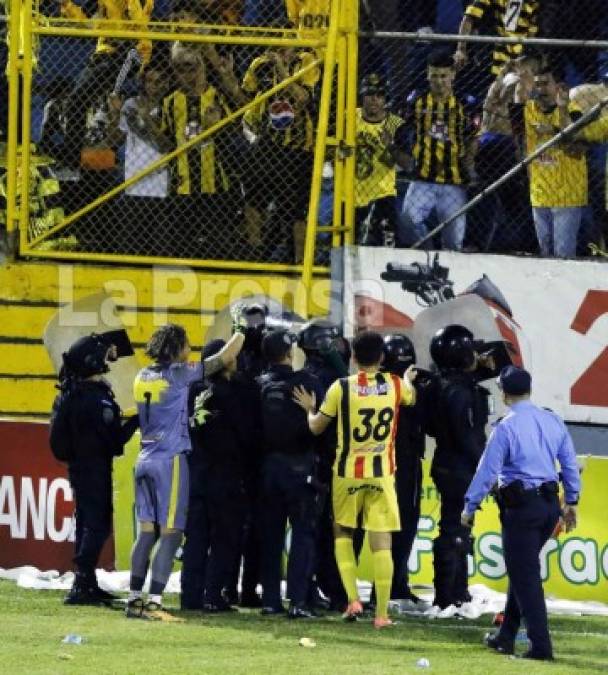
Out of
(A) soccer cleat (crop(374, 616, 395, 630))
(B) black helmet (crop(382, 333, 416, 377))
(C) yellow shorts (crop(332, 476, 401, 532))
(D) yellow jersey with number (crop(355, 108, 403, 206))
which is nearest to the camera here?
(A) soccer cleat (crop(374, 616, 395, 630))

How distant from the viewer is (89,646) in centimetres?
1018

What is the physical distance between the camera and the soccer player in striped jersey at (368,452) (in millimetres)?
11328

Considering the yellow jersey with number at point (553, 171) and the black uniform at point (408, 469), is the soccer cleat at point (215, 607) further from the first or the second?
the yellow jersey with number at point (553, 171)

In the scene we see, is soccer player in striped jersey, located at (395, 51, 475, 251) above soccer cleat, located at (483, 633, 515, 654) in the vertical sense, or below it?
above

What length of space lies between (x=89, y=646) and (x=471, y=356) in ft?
11.1

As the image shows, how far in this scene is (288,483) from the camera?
460 inches

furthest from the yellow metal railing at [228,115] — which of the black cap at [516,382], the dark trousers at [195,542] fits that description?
the black cap at [516,382]

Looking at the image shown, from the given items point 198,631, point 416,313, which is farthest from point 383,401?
point 416,313

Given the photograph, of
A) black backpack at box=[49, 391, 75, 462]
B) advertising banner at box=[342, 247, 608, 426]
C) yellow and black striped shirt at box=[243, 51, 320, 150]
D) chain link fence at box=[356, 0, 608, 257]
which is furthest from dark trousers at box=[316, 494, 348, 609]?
yellow and black striped shirt at box=[243, 51, 320, 150]

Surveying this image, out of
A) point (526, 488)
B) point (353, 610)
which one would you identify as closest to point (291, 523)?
point (353, 610)

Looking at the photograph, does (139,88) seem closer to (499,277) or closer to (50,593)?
(499,277)

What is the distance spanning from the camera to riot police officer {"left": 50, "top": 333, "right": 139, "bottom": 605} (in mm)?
12016

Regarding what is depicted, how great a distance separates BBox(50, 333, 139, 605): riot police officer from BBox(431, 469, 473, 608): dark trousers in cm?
211

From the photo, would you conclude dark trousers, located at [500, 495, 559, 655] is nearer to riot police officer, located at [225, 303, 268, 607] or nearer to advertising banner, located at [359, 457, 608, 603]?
riot police officer, located at [225, 303, 268, 607]
